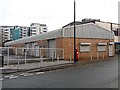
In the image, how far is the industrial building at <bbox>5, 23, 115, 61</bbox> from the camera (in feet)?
107

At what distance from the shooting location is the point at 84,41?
35.0 meters

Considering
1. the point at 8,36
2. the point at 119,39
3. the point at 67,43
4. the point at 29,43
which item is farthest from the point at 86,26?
the point at 8,36

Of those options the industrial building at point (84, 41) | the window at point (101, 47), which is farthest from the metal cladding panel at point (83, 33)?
the window at point (101, 47)

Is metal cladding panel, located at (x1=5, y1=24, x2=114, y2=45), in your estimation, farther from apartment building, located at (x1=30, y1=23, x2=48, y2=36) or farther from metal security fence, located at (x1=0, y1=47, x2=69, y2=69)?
apartment building, located at (x1=30, y1=23, x2=48, y2=36)

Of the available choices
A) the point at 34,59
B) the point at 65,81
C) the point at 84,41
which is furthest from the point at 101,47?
the point at 65,81

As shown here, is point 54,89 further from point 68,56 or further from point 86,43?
point 86,43

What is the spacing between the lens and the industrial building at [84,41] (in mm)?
32719

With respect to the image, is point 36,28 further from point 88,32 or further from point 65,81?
point 65,81

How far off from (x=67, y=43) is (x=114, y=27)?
28.4 m

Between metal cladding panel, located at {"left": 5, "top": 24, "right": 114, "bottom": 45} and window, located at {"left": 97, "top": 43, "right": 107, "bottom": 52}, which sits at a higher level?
metal cladding panel, located at {"left": 5, "top": 24, "right": 114, "bottom": 45}

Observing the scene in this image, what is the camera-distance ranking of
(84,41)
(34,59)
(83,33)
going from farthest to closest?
1. (84,41)
2. (83,33)
3. (34,59)

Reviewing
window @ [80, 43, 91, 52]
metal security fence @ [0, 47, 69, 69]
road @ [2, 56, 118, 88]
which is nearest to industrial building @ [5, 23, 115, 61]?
window @ [80, 43, 91, 52]

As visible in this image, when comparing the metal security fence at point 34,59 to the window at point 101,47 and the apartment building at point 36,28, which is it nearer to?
the window at point 101,47

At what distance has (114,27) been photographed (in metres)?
57.6
